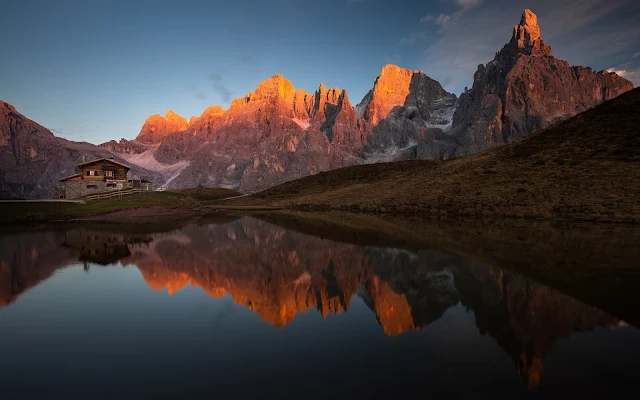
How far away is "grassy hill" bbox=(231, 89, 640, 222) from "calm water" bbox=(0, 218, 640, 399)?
4151cm

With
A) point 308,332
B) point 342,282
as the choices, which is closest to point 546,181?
point 342,282

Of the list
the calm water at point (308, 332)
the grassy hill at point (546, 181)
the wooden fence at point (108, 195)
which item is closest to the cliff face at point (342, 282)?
the calm water at point (308, 332)

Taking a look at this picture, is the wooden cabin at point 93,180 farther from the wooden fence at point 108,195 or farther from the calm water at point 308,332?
the calm water at point 308,332

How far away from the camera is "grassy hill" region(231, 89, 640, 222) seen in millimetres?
52156

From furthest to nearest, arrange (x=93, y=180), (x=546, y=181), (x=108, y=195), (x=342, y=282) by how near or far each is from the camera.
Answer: (x=93, y=180)
(x=108, y=195)
(x=546, y=181)
(x=342, y=282)

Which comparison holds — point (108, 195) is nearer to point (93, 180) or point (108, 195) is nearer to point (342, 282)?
point (93, 180)

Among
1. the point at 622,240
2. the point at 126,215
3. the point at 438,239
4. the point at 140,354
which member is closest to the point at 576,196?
the point at 622,240

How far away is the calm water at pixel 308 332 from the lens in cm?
854

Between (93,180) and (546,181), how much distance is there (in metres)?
102

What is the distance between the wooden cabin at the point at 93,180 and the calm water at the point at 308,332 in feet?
255

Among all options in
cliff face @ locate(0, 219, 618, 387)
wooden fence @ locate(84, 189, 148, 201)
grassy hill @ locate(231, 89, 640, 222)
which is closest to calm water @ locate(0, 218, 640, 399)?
cliff face @ locate(0, 219, 618, 387)

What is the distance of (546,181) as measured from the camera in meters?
62.8

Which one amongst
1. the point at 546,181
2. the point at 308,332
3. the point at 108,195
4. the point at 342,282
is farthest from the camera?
the point at 108,195

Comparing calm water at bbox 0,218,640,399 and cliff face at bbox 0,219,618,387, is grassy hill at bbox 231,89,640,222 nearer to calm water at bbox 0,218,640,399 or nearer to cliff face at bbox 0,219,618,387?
cliff face at bbox 0,219,618,387
